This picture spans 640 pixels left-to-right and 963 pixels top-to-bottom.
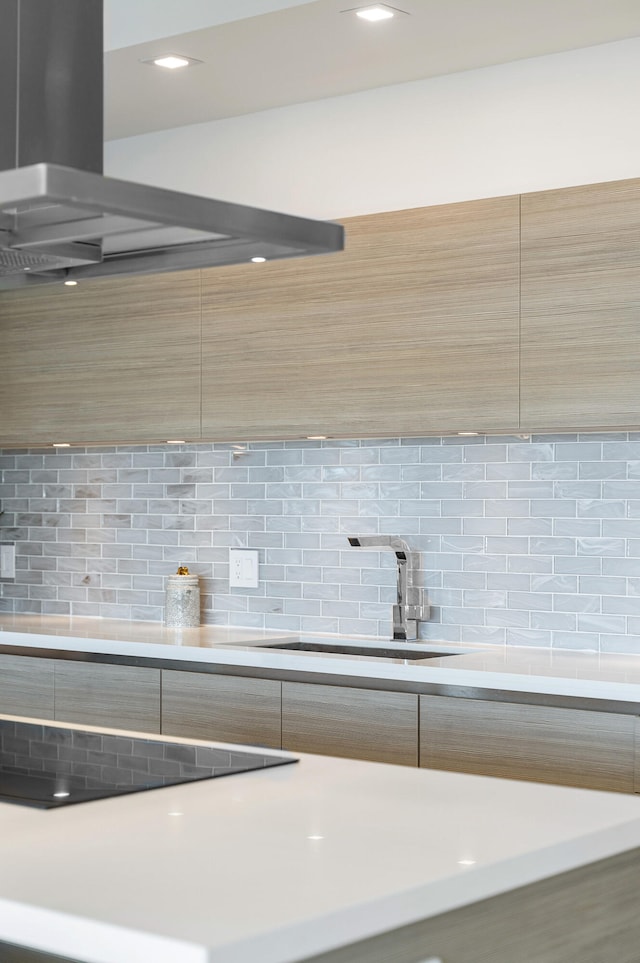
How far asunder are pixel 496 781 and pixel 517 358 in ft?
5.68

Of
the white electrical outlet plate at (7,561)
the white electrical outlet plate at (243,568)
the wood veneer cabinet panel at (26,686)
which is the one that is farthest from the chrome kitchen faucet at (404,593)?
the white electrical outlet plate at (7,561)

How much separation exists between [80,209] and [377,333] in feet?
6.43

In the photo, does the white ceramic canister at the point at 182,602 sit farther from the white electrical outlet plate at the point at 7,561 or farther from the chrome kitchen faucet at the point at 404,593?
the white electrical outlet plate at the point at 7,561

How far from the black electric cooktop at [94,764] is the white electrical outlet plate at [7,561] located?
289cm

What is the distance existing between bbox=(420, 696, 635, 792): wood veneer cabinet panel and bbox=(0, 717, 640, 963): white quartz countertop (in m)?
1.03

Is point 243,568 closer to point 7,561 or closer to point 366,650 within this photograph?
point 366,650

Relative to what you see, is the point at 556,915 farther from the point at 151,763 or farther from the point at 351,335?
the point at 351,335

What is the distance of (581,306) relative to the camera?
3.46 metres

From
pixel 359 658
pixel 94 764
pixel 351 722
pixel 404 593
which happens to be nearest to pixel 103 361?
pixel 404 593

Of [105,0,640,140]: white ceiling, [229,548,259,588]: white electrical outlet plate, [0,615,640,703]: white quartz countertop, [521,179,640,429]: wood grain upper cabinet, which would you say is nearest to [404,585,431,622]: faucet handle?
[0,615,640,703]: white quartz countertop

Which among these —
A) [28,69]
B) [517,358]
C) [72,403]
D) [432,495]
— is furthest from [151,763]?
[72,403]

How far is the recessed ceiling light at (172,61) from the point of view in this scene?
3914mm

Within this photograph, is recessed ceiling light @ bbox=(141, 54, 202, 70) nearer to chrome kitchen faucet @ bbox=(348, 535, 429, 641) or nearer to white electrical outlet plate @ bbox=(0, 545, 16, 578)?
chrome kitchen faucet @ bbox=(348, 535, 429, 641)

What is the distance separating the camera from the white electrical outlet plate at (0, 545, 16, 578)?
5.34 meters
